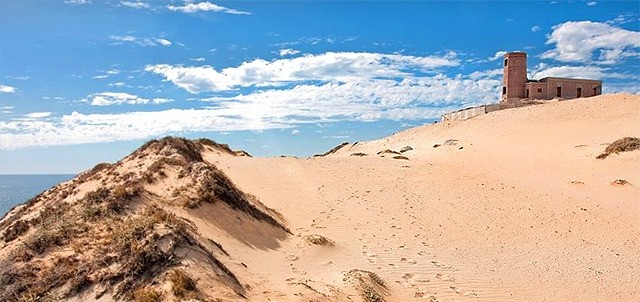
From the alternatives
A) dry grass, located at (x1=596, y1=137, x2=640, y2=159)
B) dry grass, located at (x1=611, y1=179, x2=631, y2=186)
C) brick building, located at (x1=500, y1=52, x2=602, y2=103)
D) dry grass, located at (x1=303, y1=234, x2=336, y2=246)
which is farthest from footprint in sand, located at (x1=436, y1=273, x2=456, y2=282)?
brick building, located at (x1=500, y1=52, x2=602, y2=103)

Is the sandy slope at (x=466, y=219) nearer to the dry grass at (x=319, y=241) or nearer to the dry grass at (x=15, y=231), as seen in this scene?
the dry grass at (x=319, y=241)

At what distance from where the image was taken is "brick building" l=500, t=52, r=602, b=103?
53094 mm

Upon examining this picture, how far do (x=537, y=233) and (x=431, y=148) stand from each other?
69.1ft

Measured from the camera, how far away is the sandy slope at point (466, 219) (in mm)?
11711

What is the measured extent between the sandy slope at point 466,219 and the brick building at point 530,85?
1668cm

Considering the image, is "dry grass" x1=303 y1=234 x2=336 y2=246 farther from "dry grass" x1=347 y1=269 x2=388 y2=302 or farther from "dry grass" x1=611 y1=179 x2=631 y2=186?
"dry grass" x1=611 y1=179 x2=631 y2=186

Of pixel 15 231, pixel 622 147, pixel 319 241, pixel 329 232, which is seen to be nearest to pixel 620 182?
pixel 622 147

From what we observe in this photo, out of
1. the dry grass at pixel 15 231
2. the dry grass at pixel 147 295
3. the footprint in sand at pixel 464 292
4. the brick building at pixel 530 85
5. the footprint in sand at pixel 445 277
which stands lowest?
the footprint in sand at pixel 464 292

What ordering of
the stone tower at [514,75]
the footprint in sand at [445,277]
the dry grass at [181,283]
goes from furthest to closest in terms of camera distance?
the stone tower at [514,75] → the footprint in sand at [445,277] → the dry grass at [181,283]

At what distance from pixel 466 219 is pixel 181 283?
524 inches

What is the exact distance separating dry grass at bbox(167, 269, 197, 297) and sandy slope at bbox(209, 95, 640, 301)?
133 centimetres

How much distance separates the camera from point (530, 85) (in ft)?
175

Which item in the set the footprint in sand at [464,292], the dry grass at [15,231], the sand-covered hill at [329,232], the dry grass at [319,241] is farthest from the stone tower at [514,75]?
the dry grass at [15,231]

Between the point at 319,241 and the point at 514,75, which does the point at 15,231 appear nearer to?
the point at 319,241
